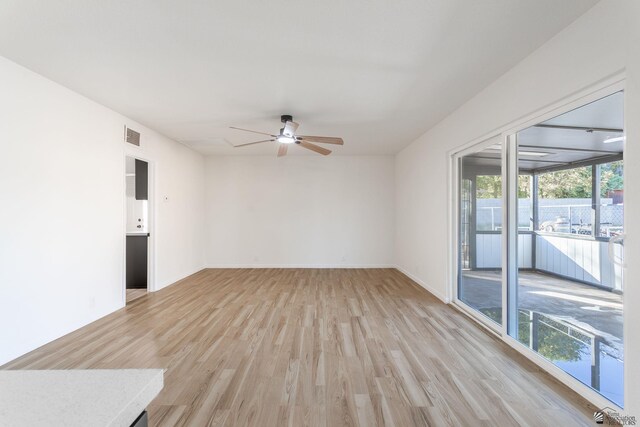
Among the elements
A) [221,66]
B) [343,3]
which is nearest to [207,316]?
[221,66]

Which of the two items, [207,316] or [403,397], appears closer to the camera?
[403,397]

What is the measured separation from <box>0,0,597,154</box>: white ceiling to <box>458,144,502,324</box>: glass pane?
2.90ft

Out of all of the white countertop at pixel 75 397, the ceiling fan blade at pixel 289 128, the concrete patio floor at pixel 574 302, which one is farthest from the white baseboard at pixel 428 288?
the white countertop at pixel 75 397

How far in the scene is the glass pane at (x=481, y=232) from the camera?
10.7ft

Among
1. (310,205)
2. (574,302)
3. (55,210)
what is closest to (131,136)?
(55,210)

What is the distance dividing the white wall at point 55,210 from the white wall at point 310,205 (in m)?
2.69

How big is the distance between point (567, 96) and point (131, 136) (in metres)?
5.15

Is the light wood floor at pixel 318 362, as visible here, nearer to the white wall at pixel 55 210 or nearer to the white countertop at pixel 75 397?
the white wall at pixel 55 210

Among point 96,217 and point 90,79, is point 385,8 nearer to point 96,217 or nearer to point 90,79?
point 90,79

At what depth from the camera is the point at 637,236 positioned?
1682 millimetres

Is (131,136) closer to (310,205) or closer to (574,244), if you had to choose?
(310,205)

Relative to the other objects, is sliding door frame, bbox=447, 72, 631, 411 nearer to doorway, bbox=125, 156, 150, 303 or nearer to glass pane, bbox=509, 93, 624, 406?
glass pane, bbox=509, 93, 624, 406

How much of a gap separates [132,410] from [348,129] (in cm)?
464

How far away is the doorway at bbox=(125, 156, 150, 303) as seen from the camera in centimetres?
503
